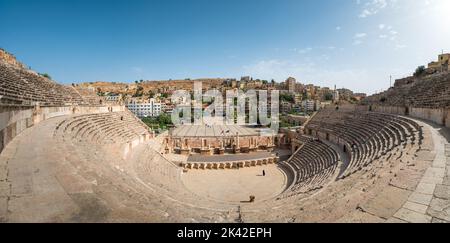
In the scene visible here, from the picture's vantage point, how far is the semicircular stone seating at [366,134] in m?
10.2

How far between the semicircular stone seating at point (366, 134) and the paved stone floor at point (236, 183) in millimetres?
5652

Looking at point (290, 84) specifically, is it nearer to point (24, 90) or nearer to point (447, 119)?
point (447, 119)

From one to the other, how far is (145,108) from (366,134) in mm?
65250

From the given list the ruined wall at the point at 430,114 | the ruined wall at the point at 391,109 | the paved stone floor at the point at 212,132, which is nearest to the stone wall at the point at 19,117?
the paved stone floor at the point at 212,132

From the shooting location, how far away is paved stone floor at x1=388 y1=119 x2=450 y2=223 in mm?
4156

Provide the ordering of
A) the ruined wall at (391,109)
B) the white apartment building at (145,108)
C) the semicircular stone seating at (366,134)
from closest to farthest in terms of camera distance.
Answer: the semicircular stone seating at (366,134) < the ruined wall at (391,109) < the white apartment building at (145,108)

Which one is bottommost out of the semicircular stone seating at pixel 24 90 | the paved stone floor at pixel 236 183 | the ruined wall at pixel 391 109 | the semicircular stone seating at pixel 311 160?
the paved stone floor at pixel 236 183

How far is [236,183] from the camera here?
1852 centimetres

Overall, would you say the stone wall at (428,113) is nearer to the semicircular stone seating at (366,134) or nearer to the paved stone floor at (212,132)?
the semicircular stone seating at (366,134)

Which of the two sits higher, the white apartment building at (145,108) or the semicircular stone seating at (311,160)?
the white apartment building at (145,108)

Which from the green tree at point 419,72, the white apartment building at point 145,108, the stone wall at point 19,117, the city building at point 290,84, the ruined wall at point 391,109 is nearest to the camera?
the stone wall at point 19,117

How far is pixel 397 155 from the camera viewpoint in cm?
873

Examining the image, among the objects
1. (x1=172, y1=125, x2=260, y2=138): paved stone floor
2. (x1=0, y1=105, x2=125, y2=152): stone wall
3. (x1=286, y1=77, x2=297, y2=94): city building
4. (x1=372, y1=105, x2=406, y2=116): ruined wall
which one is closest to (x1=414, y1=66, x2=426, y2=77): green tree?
(x1=372, y1=105, x2=406, y2=116): ruined wall

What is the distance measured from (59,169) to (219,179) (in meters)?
15.1
